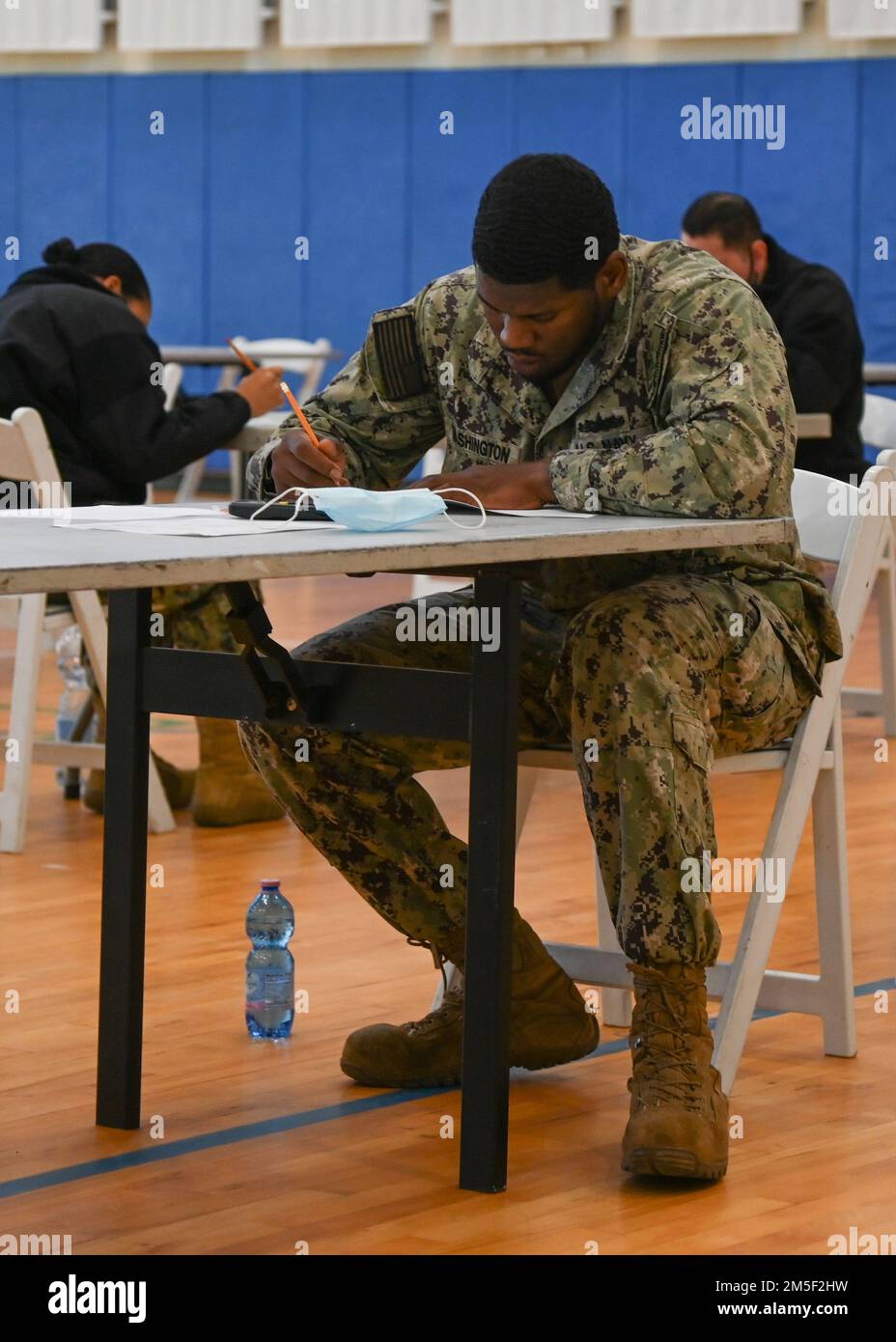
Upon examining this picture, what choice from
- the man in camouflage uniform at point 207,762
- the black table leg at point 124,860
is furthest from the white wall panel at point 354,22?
the black table leg at point 124,860

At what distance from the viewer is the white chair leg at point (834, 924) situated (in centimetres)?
309

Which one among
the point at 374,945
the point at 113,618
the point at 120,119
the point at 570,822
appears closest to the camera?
the point at 113,618

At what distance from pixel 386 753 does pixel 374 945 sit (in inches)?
41.5

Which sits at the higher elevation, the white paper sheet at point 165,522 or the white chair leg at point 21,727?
the white paper sheet at point 165,522

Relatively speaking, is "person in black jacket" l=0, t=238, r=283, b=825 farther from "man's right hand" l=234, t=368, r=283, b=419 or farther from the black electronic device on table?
the black electronic device on table

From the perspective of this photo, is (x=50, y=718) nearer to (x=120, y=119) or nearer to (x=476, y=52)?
(x=476, y=52)

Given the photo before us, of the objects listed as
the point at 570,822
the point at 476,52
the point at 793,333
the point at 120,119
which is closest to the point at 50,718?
the point at 570,822

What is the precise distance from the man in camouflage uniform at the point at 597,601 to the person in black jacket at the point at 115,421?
1.67 m

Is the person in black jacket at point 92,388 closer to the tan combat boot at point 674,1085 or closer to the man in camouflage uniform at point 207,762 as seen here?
the man in camouflage uniform at point 207,762

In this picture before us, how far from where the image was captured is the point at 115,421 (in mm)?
4668

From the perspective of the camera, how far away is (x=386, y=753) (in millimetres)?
2799

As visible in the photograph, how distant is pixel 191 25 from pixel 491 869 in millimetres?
10742

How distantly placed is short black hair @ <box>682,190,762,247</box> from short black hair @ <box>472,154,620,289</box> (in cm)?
344

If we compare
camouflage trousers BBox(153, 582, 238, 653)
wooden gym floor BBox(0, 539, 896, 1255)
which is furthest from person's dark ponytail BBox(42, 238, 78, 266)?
wooden gym floor BBox(0, 539, 896, 1255)
